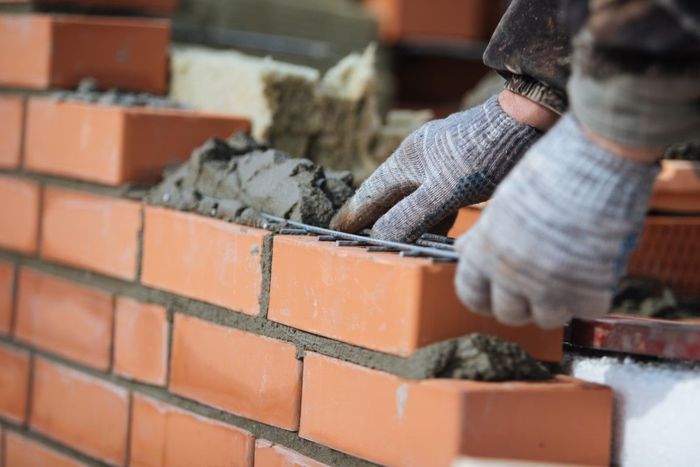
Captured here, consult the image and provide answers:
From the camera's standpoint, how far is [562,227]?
5.09 feet

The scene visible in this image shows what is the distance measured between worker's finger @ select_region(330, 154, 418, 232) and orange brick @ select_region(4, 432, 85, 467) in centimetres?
95

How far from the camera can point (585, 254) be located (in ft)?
5.13

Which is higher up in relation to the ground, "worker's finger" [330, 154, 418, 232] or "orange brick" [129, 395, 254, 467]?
"worker's finger" [330, 154, 418, 232]

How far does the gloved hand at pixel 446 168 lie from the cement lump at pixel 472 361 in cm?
34

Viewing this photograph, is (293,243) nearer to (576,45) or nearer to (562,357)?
(562,357)

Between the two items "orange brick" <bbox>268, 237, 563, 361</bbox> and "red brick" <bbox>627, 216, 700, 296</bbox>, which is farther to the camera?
"red brick" <bbox>627, 216, 700, 296</bbox>

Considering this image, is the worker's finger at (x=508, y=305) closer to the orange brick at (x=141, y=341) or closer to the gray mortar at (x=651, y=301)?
the orange brick at (x=141, y=341)

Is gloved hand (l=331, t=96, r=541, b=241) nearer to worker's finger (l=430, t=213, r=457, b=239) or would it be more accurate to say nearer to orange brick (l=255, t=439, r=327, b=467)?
worker's finger (l=430, t=213, r=457, b=239)

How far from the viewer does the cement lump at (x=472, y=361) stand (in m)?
1.78

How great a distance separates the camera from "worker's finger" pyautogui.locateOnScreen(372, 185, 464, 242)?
207 centimetres

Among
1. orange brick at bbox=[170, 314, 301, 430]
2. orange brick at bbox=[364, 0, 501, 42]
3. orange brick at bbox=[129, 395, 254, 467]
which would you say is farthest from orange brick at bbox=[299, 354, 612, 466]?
orange brick at bbox=[364, 0, 501, 42]

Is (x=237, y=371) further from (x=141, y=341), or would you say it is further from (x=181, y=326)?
(x=141, y=341)

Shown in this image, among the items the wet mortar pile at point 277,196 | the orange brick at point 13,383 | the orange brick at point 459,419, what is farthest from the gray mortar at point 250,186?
the orange brick at point 13,383

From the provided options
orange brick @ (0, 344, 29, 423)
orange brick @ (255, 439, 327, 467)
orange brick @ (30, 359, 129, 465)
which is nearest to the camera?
orange brick @ (255, 439, 327, 467)
